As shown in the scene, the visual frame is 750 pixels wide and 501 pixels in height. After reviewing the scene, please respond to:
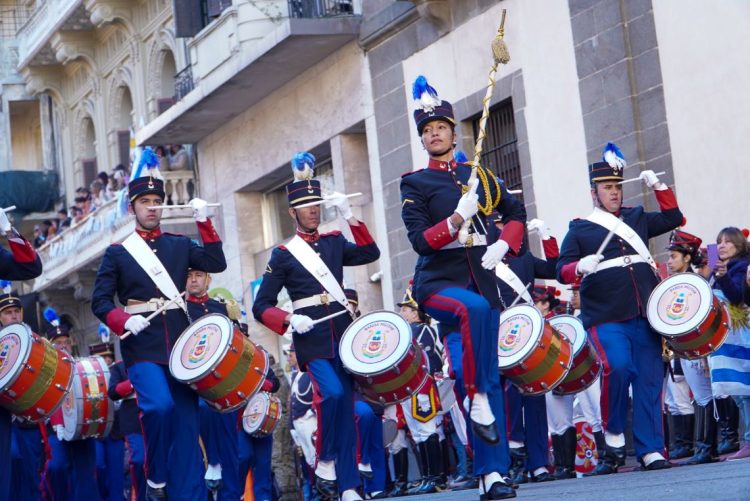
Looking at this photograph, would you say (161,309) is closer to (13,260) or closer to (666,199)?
(13,260)

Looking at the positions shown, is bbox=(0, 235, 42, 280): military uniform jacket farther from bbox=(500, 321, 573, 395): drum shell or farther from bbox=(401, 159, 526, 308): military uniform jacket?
bbox=(500, 321, 573, 395): drum shell

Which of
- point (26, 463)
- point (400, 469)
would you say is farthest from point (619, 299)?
point (400, 469)

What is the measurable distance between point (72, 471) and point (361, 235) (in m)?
4.95

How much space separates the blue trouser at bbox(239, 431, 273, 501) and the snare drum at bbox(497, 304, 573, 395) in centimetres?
454

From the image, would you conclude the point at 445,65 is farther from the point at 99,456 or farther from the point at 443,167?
the point at 443,167

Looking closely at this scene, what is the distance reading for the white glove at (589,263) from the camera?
37.1 feet

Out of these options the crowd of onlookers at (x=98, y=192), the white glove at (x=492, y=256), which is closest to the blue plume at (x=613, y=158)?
the white glove at (x=492, y=256)

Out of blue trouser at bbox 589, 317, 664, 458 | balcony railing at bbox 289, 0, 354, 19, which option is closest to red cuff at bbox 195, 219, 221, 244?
blue trouser at bbox 589, 317, 664, 458

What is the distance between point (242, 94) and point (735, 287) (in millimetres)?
13773

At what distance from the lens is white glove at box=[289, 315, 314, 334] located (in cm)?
1101

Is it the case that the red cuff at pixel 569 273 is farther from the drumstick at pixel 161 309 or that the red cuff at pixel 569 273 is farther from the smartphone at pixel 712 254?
the smartphone at pixel 712 254

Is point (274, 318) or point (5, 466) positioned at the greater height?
point (274, 318)

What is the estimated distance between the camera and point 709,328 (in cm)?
1103

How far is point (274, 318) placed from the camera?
11.3m
